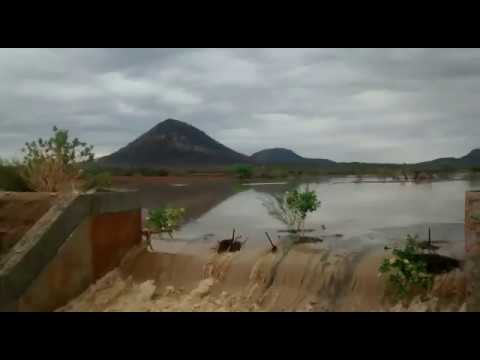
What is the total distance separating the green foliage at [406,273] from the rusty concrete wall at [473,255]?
2.95 ft

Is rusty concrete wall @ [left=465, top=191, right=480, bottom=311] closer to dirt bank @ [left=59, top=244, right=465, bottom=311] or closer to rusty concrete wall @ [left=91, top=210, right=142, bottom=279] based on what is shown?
dirt bank @ [left=59, top=244, right=465, bottom=311]

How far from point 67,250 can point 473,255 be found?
4.63 m

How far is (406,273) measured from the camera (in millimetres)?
5742

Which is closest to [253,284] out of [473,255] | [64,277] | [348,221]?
[64,277]

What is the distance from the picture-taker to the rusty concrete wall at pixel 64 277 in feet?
18.9

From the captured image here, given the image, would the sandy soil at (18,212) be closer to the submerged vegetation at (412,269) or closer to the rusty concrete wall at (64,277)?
the rusty concrete wall at (64,277)

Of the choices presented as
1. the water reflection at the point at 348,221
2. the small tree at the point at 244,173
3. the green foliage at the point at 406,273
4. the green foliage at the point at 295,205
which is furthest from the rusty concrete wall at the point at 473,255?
the small tree at the point at 244,173

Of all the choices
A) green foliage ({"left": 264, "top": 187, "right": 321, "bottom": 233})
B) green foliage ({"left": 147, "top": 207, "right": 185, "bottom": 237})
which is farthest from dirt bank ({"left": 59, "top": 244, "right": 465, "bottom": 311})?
green foliage ({"left": 147, "top": 207, "right": 185, "bottom": 237})

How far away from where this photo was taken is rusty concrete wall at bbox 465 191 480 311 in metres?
4.66

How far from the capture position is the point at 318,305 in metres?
6.06

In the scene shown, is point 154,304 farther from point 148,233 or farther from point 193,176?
point 193,176

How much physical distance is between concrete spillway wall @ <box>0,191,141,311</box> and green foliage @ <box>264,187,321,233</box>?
3.41m

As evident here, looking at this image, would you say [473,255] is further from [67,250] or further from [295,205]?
[295,205]
